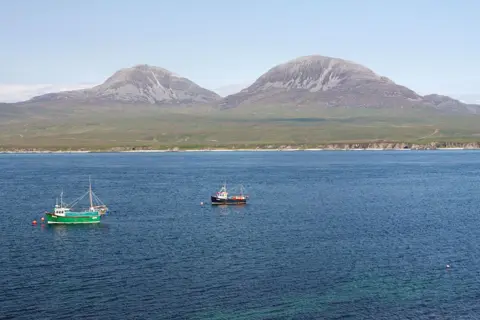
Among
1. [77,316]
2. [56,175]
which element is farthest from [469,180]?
[77,316]

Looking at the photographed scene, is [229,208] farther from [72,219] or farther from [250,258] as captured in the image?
[250,258]

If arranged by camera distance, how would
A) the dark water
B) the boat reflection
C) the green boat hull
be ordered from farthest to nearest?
the boat reflection
the green boat hull
the dark water

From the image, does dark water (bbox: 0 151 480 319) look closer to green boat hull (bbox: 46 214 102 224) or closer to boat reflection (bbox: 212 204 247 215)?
boat reflection (bbox: 212 204 247 215)

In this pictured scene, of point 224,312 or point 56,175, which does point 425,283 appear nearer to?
point 224,312

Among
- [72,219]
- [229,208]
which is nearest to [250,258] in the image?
[72,219]

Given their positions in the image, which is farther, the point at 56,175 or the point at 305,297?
the point at 56,175

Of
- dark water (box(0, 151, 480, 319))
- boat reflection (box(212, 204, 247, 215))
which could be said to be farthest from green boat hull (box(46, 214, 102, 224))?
boat reflection (box(212, 204, 247, 215))
